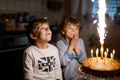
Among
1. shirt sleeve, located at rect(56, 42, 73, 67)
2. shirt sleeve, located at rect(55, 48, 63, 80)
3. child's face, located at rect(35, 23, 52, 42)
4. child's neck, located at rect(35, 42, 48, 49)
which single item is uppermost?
child's face, located at rect(35, 23, 52, 42)

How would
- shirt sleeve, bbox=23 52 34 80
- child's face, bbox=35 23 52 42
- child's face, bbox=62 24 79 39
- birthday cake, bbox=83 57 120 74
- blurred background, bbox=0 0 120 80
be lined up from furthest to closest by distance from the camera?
blurred background, bbox=0 0 120 80
child's face, bbox=62 24 79 39
child's face, bbox=35 23 52 42
shirt sleeve, bbox=23 52 34 80
birthday cake, bbox=83 57 120 74

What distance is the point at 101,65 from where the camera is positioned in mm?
1361

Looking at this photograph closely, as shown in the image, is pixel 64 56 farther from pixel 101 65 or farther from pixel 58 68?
pixel 101 65

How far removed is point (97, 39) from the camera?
3.49 meters

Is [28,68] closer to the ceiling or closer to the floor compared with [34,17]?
closer to the floor

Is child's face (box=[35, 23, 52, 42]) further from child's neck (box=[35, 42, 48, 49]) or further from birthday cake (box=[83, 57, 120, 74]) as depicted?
birthday cake (box=[83, 57, 120, 74])

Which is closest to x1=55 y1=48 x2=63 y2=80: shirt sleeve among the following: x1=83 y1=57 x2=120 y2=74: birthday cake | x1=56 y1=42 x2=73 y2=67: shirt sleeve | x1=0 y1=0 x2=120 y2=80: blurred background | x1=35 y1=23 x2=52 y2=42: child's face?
x1=56 y1=42 x2=73 y2=67: shirt sleeve

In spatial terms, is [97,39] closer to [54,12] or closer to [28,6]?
[54,12]

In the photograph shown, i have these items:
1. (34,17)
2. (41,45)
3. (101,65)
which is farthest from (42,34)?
(34,17)

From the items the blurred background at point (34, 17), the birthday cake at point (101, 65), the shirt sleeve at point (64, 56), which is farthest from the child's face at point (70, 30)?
the blurred background at point (34, 17)

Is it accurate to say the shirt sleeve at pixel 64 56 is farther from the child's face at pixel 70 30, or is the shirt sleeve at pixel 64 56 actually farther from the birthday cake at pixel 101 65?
the birthday cake at pixel 101 65

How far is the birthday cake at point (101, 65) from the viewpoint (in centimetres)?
131

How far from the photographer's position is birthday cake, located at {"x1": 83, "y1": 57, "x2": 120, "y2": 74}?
1312mm

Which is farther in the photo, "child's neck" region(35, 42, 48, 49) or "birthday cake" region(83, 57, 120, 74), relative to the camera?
"child's neck" region(35, 42, 48, 49)
